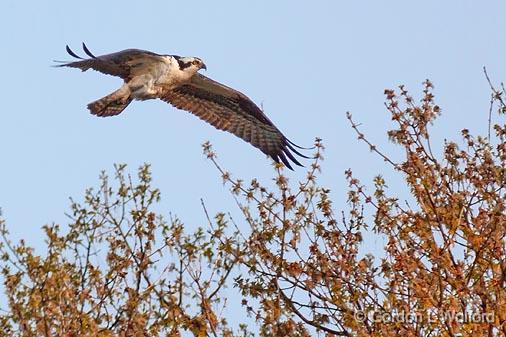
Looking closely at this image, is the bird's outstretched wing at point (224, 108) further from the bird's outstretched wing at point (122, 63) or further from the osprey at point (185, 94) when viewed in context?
the bird's outstretched wing at point (122, 63)

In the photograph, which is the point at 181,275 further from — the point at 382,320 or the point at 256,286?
the point at 382,320

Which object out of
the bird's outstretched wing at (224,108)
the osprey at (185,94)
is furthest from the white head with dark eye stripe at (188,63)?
the bird's outstretched wing at (224,108)

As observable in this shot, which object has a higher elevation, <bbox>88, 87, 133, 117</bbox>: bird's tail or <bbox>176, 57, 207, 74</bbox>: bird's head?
<bbox>176, 57, 207, 74</bbox>: bird's head

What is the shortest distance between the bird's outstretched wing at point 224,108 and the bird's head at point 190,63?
454 millimetres

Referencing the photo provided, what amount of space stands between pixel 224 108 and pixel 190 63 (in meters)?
1.01

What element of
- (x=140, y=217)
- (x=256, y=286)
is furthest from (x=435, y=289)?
(x=140, y=217)

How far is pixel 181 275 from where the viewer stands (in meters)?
6.51

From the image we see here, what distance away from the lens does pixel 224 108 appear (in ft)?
39.5

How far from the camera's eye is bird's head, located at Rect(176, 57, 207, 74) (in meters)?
11.2

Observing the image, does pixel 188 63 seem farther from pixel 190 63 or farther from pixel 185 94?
pixel 185 94

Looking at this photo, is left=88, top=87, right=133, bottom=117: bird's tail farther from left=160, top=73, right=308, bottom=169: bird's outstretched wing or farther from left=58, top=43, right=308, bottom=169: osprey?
left=160, top=73, right=308, bottom=169: bird's outstretched wing

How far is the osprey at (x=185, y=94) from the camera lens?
10602mm

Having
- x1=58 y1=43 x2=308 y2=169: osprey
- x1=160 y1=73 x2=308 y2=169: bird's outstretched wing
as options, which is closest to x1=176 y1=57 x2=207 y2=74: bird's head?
x1=58 y1=43 x2=308 y2=169: osprey

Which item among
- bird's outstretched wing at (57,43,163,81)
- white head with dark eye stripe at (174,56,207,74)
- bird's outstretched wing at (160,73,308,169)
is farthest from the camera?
bird's outstretched wing at (160,73,308,169)
